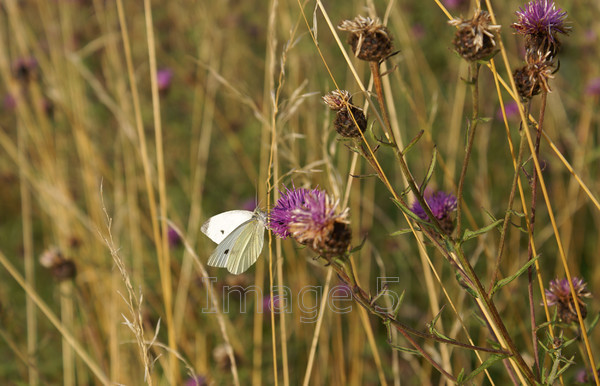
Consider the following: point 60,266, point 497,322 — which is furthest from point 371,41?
point 60,266

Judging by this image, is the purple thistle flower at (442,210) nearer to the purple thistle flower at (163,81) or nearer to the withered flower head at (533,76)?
the withered flower head at (533,76)

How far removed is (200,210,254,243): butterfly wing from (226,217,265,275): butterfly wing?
0.07 ft

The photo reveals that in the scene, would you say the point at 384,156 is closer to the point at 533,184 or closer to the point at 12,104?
the point at 533,184

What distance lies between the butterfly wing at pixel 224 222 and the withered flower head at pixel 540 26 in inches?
24.5

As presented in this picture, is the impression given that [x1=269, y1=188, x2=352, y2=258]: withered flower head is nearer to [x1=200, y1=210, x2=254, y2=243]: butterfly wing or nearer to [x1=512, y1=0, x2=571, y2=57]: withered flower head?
[x1=200, y1=210, x2=254, y2=243]: butterfly wing

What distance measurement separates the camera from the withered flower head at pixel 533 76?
80 cm

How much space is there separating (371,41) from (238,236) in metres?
0.50

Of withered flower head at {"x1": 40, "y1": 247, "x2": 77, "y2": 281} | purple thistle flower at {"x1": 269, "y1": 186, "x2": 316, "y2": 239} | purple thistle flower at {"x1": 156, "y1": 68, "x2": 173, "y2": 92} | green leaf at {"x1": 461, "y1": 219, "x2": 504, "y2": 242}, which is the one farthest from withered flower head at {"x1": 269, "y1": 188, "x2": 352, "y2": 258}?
purple thistle flower at {"x1": 156, "y1": 68, "x2": 173, "y2": 92}

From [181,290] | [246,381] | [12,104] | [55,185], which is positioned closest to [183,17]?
[12,104]

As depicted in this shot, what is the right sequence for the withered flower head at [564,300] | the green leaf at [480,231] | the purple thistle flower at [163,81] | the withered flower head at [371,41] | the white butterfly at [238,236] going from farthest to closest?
the purple thistle flower at [163,81]
the white butterfly at [238,236]
the withered flower head at [564,300]
the withered flower head at [371,41]
the green leaf at [480,231]

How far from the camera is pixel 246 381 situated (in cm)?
187

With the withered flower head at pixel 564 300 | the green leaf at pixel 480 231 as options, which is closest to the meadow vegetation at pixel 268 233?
the withered flower head at pixel 564 300

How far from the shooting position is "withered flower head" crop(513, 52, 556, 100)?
0.80m

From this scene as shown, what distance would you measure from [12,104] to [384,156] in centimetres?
199
